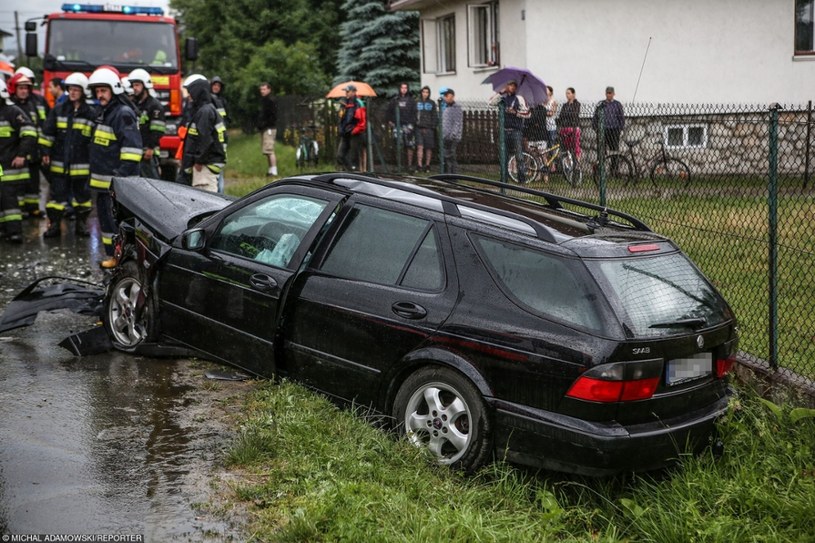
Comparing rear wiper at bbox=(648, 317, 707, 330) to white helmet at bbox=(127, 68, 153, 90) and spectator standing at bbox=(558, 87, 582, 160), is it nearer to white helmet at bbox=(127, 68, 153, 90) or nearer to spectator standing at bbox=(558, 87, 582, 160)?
spectator standing at bbox=(558, 87, 582, 160)

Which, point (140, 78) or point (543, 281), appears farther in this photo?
point (140, 78)

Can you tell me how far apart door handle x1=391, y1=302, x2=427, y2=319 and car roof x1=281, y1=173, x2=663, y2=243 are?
1.81 feet

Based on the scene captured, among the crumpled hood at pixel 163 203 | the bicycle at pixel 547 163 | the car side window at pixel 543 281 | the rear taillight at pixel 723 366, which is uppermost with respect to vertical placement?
the bicycle at pixel 547 163

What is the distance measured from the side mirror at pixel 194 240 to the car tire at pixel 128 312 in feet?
1.84

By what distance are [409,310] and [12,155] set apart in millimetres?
9385

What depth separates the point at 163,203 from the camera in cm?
757

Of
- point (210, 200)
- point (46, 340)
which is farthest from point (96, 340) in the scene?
point (210, 200)

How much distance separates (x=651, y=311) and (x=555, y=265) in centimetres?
51

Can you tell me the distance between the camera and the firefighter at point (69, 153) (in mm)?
12047

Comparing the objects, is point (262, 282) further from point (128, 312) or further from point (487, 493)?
point (487, 493)

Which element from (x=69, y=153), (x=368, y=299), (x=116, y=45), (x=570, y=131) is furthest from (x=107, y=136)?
(x=116, y=45)

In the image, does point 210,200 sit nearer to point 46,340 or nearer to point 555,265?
point 46,340

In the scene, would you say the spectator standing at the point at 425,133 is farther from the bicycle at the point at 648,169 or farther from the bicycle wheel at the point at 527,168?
the bicycle at the point at 648,169

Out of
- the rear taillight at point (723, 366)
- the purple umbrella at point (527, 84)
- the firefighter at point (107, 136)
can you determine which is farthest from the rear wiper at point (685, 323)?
the purple umbrella at point (527, 84)
